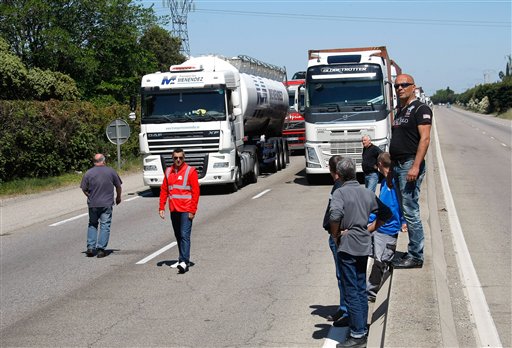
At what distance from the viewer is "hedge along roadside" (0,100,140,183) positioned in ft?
77.9

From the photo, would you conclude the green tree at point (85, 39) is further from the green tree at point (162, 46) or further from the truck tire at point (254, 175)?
the truck tire at point (254, 175)

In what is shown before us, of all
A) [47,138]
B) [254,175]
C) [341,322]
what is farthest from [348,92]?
[341,322]

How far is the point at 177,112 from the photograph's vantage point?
2108cm

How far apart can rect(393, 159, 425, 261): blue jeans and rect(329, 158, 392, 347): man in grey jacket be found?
202cm

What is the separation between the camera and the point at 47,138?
2539 centimetres

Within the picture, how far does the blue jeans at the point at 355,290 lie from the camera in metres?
6.78

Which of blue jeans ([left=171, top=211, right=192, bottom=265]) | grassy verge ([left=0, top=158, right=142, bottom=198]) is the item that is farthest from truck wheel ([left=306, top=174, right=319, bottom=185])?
blue jeans ([left=171, top=211, right=192, bottom=265])

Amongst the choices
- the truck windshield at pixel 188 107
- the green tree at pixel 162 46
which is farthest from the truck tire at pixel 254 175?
the green tree at pixel 162 46

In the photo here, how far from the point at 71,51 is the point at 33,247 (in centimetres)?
4001

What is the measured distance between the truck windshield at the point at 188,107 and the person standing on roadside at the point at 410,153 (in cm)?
1235

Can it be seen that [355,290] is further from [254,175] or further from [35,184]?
[35,184]

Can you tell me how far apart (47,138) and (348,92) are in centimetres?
1004

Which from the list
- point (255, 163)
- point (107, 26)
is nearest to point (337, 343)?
point (255, 163)

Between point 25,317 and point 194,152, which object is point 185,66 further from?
point 25,317
